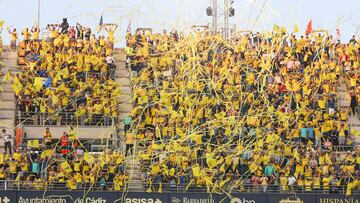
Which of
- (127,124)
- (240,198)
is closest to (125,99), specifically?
(127,124)

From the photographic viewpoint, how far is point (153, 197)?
3052 cm

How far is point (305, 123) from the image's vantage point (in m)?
32.8

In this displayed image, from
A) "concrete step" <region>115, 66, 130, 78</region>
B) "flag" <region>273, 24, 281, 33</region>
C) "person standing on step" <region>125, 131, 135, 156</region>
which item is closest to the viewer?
"person standing on step" <region>125, 131, 135, 156</region>

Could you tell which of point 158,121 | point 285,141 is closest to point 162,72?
point 158,121

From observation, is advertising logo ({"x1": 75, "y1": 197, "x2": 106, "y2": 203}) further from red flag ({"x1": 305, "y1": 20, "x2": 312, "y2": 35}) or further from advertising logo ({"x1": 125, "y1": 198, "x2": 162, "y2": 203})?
red flag ({"x1": 305, "y1": 20, "x2": 312, "y2": 35})

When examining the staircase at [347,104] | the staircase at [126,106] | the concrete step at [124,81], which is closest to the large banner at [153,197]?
the staircase at [126,106]

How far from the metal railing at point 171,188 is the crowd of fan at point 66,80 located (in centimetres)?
254

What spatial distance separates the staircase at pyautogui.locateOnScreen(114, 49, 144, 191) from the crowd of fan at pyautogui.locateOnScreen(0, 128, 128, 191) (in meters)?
0.39

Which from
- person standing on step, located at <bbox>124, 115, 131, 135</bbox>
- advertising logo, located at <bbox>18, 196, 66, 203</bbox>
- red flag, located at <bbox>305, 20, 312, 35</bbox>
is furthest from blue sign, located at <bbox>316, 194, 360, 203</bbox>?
red flag, located at <bbox>305, 20, 312, 35</bbox>

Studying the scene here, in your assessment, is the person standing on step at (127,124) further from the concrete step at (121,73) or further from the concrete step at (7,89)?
the concrete step at (7,89)

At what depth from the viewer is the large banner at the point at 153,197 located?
30156 millimetres

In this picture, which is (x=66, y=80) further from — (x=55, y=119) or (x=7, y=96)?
(x=7, y=96)

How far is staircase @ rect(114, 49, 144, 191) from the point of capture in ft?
103

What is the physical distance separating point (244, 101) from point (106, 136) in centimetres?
413
